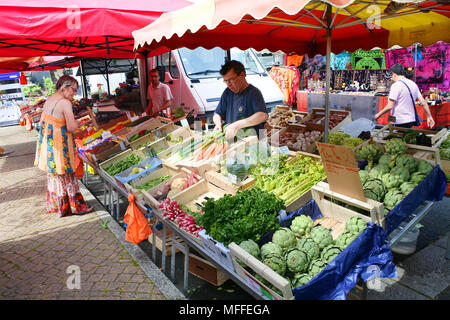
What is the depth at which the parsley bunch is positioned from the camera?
93.7 inches

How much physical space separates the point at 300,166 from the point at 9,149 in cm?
1133

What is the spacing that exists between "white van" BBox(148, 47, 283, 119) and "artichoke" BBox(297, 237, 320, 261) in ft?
18.2

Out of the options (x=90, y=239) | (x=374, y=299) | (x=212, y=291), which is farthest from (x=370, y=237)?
(x=90, y=239)

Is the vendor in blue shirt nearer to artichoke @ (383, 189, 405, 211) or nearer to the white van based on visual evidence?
artichoke @ (383, 189, 405, 211)

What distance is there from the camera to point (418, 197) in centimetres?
279

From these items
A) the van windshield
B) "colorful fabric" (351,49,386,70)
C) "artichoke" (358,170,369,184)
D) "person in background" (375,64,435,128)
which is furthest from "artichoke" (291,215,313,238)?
"colorful fabric" (351,49,386,70)

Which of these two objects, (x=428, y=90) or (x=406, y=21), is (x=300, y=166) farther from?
(x=428, y=90)

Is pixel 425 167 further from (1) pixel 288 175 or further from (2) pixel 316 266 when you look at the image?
(2) pixel 316 266

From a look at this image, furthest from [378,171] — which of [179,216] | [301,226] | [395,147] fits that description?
[179,216]

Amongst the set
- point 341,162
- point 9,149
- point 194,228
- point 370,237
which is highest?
point 341,162

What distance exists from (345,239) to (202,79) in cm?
657

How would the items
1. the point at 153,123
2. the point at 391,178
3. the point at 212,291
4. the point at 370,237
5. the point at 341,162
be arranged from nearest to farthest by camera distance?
the point at 370,237, the point at 341,162, the point at 391,178, the point at 212,291, the point at 153,123

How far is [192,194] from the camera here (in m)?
3.53

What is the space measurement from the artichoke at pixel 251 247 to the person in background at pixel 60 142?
3609 mm
